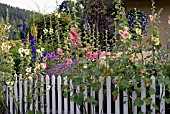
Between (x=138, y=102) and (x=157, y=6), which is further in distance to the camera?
(x=157, y=6)

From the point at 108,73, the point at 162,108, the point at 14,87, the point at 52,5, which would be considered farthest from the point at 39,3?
the point at 162,108

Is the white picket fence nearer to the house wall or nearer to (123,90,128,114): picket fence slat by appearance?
(123,90,128,114): picket fence slat

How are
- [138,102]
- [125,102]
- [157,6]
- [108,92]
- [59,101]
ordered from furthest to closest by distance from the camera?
1. [157,6]
2. [59,101]
3. [108,92]
4. [125,102]
5. [138,102]

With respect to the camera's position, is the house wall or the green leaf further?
the house wall

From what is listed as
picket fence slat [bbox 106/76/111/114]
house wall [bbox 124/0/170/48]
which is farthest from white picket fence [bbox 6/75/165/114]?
house wall [bbox 124/0/170/48]

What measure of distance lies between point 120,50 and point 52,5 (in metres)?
5.52

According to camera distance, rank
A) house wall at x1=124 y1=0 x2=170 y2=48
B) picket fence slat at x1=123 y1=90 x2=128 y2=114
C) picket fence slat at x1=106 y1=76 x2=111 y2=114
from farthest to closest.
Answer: house wall at x1=124 y1=0 x2=170 y2=48 → picket fence slat at x1=106 y1=76 x2=111 y2=114 → picket fence slat at x1=123 y1=90 x2=128 y2=114

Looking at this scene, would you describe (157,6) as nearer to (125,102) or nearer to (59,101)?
(59,101)

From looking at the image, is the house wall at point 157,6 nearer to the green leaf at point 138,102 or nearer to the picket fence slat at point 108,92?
the picket fence slat at point 108,92

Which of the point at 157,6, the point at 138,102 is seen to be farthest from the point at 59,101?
the point at 157,6

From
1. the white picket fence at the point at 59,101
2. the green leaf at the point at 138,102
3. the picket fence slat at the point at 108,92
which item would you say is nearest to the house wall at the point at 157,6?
the white picket fence at the point at 59,101

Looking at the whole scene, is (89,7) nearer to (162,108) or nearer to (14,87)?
(14,87)

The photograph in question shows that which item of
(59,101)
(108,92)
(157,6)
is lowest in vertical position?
(59,101)

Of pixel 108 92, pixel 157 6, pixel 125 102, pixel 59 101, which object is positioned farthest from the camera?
pixel 157 6
